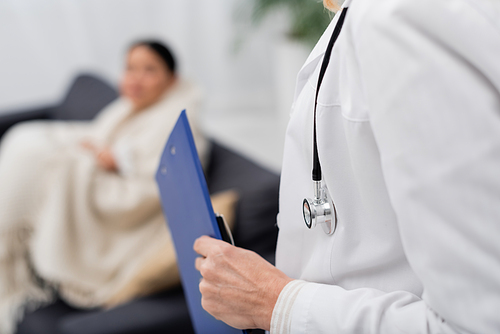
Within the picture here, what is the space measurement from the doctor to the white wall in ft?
8.92

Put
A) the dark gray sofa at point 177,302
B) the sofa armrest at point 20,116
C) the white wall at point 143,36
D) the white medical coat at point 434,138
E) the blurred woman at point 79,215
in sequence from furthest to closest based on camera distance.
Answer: the white wall at point 143,36
the sofa armrest at point 20,116
the blurred woman at point 79,215
the dark gray sofa at point 177,302
the white medical coat at point 434,138

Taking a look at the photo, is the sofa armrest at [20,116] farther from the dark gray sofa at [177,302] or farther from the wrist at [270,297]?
the wrist at [270,297]

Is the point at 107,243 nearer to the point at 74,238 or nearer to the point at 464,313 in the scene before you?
the point at 74,238

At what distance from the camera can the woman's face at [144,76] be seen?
2.21m

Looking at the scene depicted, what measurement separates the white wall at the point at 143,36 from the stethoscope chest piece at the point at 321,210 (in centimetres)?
266

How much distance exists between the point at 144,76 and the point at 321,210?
6.01 feet

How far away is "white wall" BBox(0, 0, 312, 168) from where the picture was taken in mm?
3625

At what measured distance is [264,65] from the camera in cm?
432

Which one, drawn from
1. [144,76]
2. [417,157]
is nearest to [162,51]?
[144,76]

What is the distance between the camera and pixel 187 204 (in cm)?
75

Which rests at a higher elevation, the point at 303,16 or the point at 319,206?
the point at 303,16

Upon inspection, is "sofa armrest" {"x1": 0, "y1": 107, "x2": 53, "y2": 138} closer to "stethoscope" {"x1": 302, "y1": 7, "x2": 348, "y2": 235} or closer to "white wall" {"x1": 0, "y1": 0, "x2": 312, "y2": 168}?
"white wall" {"x1": 0, "y1": 0, "x2": 312, "y2": 168}

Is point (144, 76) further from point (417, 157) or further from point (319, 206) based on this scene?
point (417, 157)

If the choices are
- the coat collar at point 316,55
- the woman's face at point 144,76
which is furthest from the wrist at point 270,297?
the woman's face at point 144,76
